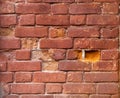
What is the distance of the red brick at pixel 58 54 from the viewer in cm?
208

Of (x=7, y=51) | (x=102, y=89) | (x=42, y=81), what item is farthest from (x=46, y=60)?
(x=102, y=89)

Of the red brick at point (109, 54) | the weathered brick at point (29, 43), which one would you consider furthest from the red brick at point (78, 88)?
the weathered brick at point (29, 43)

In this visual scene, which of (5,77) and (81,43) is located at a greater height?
(81,43)

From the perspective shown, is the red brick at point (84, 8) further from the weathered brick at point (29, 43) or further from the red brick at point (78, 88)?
the red brick at point (78, 88)

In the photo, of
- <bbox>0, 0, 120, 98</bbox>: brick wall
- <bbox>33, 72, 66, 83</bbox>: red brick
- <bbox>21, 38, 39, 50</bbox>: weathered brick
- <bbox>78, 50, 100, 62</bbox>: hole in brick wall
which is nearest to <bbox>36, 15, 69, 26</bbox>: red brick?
<bbox>0, 0, 120, 98</bbox>: brick wall

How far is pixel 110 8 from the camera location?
2.07 m

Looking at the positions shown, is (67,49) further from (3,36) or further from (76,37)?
(3,36)

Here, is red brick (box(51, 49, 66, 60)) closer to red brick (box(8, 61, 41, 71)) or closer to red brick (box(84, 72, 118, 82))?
red brick (box(8, 61, 41, 71))

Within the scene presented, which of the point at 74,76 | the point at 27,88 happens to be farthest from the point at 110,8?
the point at 27,88

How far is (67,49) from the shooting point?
6.84ft

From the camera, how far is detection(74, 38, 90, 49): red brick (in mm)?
2076

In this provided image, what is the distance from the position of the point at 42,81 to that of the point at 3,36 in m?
0.44

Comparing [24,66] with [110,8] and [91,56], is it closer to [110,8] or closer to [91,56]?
[91,56]

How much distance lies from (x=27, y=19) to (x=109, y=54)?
0.66m
